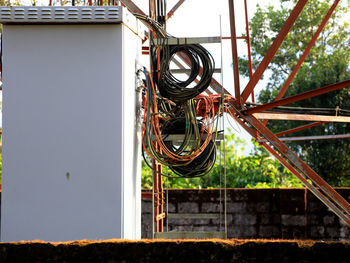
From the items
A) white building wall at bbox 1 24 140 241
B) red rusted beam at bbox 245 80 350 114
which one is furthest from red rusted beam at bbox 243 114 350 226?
white building wall at bbox 1 24 140 241

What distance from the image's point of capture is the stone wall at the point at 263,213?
368 inches

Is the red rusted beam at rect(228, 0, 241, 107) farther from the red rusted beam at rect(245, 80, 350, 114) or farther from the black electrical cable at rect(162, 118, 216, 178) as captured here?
the black electrical cable at rect(162, 118, 216, 178)

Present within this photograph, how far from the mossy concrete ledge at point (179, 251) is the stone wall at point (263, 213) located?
619 centimetres

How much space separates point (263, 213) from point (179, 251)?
6.43 metres

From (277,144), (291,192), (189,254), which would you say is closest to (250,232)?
(291,192)

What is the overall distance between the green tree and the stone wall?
12012 millimetres

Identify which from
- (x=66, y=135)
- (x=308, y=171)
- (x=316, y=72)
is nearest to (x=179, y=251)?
(x=66, y=135)

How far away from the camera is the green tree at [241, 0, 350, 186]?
21.2 meters

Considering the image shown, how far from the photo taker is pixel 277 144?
5762 mm

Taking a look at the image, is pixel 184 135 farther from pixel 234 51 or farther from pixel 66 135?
pixel 66 135

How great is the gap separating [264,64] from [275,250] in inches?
116

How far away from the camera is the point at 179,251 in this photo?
11.0 ft

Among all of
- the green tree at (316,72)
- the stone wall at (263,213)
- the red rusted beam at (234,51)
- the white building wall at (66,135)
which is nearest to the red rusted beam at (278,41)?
the red rusted beam at (234,51)

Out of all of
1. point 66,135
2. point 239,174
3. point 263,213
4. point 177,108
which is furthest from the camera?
point 239,174
